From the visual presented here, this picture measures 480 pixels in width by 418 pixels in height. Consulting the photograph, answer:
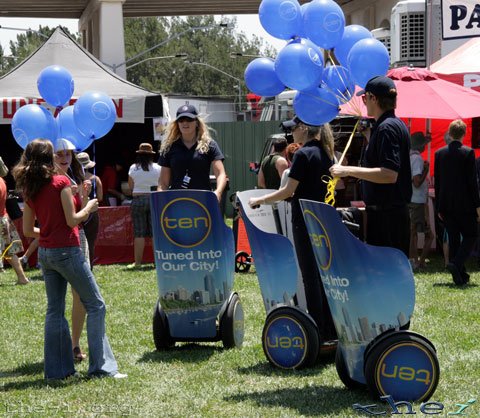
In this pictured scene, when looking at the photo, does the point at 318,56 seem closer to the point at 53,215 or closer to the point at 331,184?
the point at 331,184

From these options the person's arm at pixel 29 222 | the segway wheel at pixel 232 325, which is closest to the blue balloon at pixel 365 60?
the segway wheel at pixel 232 325

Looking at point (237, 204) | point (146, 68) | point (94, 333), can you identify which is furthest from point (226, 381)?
point (146, 68)

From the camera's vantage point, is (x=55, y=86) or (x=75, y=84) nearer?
(x=55, y=86)

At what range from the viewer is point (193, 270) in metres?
6.94

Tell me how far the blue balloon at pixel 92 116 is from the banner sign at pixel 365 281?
413cm

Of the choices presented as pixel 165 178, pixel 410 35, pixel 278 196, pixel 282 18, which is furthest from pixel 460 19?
pixel 278 196

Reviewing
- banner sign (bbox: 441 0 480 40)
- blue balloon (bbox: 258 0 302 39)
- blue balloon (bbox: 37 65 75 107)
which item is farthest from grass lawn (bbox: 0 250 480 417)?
banner sign (bbox: 441 0 480 40)

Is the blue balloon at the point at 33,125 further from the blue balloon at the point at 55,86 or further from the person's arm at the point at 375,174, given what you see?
the person's arm at the point at 375,174

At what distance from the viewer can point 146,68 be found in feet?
310

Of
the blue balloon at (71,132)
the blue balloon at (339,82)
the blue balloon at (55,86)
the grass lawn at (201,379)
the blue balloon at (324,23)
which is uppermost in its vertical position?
the blue balloon at (324,23)

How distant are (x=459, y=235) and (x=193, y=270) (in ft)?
16.3

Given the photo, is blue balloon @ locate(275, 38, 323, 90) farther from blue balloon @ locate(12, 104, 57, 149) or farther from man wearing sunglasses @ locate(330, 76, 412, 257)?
blue balloon @ locate(12, 104, 57, 149)

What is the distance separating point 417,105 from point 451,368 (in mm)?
6144

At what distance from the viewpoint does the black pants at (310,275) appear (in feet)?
21.2
